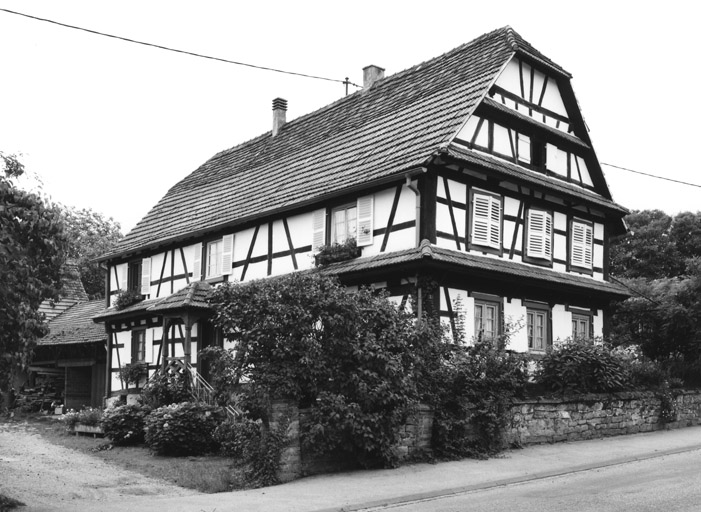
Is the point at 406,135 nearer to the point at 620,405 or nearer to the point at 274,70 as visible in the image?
the point at 274,70

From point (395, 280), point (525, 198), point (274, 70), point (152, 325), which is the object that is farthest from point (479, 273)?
point (152, 325)

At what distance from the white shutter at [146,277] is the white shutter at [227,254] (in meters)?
5.07

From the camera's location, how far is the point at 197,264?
26.9 m

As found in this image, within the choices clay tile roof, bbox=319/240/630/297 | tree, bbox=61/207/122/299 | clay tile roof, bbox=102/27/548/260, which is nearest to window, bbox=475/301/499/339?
clay tile roof, bbox=319/240/630/297

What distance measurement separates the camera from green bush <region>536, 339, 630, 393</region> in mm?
19016

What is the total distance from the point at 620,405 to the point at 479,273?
4.76 m

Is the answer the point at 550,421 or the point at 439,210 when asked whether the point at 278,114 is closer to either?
the point at 439,210

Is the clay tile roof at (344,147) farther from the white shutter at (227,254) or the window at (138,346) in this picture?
the window at (138,346)

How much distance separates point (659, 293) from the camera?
1104 inches

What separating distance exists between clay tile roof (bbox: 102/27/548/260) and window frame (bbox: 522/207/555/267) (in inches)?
151

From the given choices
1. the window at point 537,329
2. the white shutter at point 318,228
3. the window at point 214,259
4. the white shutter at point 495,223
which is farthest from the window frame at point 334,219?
the window at point 214,259

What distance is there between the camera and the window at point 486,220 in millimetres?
20203

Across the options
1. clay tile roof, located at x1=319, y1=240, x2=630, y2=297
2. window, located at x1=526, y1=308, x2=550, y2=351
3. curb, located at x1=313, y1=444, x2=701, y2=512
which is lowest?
curb, located at x1=313, y1=444, x2=701, y2=512

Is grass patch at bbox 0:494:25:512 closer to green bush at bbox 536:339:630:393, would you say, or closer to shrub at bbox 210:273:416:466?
shrub at bbox 210:273:416:466
